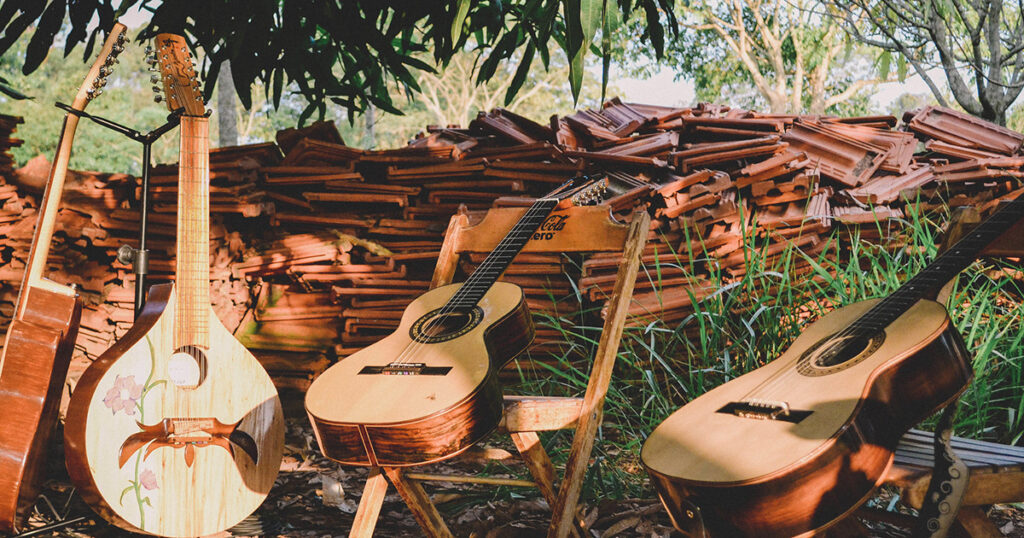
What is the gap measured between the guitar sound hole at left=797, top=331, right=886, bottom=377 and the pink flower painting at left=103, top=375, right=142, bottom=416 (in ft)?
5.91

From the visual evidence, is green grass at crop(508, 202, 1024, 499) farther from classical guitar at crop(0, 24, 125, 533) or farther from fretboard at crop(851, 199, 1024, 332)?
classical guitar at crop(0, 24, 125, 533)

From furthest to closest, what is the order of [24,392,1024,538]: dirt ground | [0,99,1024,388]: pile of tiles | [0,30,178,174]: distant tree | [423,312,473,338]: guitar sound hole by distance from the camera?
1. [0,30,178,174]: distant tree
2. [0,99,1024,388]: pile of tiles
3. [24,392,1024,538]: dirt ground
4. [423,312,473,338]: guitar sound hole

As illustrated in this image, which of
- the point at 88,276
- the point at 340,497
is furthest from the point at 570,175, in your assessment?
the point at 88,276

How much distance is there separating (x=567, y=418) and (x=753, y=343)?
1101 mm

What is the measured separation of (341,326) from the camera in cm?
408

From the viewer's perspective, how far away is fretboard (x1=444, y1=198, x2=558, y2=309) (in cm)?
227

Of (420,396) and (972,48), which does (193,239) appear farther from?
(972,48)

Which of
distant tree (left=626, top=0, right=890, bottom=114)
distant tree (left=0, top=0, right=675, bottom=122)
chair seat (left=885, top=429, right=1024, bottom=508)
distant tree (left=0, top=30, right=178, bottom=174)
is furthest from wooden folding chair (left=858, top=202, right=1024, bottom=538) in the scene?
distant tree (left=0, top=30, right=178, bottom=174)

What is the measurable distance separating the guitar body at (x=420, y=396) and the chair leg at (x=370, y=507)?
196 mm

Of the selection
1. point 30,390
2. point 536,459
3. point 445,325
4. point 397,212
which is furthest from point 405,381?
point 397,212

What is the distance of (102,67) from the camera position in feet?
7.75

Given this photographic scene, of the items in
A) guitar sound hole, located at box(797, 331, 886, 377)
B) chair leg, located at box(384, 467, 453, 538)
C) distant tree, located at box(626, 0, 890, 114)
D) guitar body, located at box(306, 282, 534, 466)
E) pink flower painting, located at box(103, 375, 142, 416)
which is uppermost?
distant tree, located at box(626, 0, 890, 114)

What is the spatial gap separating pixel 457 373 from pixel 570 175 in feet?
7.87

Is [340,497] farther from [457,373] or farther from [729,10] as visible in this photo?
[729,10]
